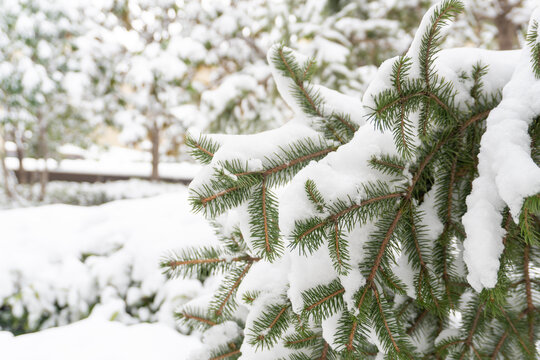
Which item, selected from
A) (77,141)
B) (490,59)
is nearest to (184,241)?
(490,59)

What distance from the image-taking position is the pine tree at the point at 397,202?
2.17 ft

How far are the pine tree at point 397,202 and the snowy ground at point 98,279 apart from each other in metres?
1.51

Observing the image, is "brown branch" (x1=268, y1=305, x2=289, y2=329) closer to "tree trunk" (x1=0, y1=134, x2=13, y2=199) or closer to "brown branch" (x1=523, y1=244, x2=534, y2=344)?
"brown branch" (x1=523, y1=244, x2=534, y2=344)

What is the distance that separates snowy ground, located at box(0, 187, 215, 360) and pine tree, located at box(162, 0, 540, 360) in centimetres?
151

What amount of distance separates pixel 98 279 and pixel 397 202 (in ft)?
8.26

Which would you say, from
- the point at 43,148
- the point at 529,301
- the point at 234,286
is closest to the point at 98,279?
the point at 234,286

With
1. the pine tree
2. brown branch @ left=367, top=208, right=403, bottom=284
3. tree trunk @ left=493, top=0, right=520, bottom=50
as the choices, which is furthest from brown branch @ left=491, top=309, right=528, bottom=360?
tree trunk @ left=493, top=0, right=520, bottom=50

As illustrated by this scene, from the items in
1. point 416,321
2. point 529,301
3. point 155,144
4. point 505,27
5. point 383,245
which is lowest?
point 155,144

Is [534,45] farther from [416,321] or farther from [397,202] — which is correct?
[416,321]

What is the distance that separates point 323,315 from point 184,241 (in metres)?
2.22

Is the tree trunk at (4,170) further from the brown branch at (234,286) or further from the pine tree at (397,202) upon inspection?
the pine tree at (397,202)

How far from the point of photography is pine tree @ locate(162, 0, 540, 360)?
66 cm

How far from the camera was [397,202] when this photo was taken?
2.50 ft

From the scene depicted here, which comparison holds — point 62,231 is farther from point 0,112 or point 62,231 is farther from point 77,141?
point 77,141
